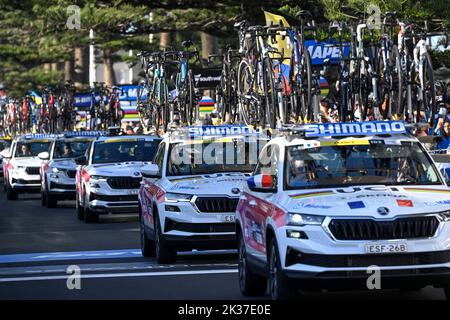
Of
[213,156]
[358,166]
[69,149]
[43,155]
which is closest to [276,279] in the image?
[358,166]

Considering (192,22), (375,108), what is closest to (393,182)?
(375,108)

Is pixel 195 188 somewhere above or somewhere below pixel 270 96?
below

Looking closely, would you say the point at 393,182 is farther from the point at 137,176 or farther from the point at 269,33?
the point at 137,176

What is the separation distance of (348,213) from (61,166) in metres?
21.4

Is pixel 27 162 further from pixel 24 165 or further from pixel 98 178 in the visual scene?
pixel 98 178

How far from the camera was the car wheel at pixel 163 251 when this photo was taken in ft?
56.6

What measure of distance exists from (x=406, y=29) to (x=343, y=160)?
18.6 feet

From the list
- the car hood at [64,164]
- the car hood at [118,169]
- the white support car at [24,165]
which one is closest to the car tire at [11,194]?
the white support car at [24,165]

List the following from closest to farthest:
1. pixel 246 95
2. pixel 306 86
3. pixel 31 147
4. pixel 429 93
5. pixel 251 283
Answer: pixel 251 283
pixel 429 93
pixel 306 86
pixel 246 95
pixel 31 147

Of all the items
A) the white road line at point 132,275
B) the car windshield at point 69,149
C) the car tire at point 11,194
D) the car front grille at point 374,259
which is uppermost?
the car front grille at point 374,259

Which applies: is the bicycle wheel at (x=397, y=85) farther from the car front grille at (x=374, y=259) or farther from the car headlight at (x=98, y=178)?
the car headlight at (x=98, y=178)

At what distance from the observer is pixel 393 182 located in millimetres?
12836

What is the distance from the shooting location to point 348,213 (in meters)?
11.8

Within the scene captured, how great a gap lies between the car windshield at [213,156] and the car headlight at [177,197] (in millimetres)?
897
